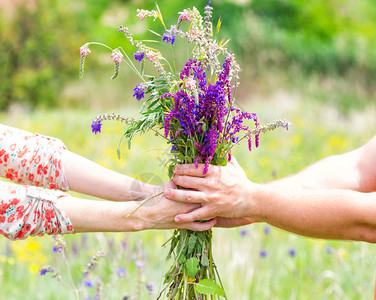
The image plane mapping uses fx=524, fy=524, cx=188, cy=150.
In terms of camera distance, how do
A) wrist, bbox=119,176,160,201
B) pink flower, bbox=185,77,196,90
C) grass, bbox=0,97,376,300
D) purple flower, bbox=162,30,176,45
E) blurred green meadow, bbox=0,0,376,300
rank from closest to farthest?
1. pink flower, bbox=185,77,196,90
2. purple flower, bbox=162,30,176,45
3. wrist, bbox=119,176,160,201
4. grass, bbox=0,97,376,300
5. blurred green meadow, bbox=0,0,376,300

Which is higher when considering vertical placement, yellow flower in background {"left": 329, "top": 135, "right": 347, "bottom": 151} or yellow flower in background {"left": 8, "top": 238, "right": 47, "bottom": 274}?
yellow flower in background {"left": 329, "top": 135, "right": 347, "bottom": 151}

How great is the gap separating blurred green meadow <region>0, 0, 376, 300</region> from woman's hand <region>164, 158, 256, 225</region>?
120 mm

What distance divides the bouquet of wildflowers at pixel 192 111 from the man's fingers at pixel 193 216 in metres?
0.06

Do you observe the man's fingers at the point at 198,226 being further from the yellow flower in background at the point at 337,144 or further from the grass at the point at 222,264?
the yellow flower in background at the point at 337,144

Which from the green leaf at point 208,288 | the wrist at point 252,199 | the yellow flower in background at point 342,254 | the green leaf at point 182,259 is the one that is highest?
the wrist at point 252,199

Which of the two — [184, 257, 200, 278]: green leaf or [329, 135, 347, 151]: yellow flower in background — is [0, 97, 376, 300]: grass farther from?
[329, 135, 347, 151]: yellow flower in background

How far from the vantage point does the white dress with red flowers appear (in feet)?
6.23

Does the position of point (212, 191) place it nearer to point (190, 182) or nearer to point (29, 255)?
point (190, 182)

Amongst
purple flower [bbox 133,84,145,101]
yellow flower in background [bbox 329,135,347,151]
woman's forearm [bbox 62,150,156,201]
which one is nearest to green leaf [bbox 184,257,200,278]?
woman's forearm [bbox 62,150,156,201]

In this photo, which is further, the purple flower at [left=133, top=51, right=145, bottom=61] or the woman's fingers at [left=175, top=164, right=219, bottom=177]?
the woman's fingers at [left=175, top=164, right=219, bottom=177]

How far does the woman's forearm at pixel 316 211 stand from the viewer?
185 cm

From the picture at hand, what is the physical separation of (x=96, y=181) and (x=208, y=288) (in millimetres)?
642

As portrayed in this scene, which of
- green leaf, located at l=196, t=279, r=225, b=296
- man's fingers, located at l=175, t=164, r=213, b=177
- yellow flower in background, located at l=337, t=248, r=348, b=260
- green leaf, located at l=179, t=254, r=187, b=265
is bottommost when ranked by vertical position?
green leaf, located at l=196, t=279, r=225, b=296

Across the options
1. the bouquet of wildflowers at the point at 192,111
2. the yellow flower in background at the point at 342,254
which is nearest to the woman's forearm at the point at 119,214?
the bouquet of wildflowers at the point at 192,111
